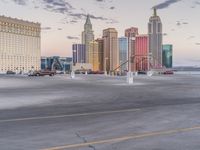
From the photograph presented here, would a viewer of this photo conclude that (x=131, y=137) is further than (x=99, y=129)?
No

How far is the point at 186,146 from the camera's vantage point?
8117 mm

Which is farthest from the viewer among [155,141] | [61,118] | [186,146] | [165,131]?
[61,118]

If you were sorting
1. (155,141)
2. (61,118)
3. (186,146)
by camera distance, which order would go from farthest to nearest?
(61,118) < (155,141) < (186,146)

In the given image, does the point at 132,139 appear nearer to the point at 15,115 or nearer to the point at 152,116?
the point at 152,116

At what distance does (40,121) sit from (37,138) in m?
2.98

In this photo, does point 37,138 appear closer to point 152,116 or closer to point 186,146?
point 186,146

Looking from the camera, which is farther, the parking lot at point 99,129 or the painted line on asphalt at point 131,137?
the parking lot at point 99,129

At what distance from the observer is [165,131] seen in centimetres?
1007

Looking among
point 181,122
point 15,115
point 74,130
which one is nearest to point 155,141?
point 74,130

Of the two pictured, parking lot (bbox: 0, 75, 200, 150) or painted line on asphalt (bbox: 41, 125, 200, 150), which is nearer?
painted line on asphalt (bbox: 41, 125, 200, 150)

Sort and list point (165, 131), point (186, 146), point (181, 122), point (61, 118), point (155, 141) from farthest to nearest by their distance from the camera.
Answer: point (61, 118), point (181, 122), point (165, 131), point (155, 141), point (186, 146)

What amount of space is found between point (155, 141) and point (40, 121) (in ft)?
14.8

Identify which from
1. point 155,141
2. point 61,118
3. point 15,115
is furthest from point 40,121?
point 155,141

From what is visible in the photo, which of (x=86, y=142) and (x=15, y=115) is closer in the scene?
(x=86, y=142)
